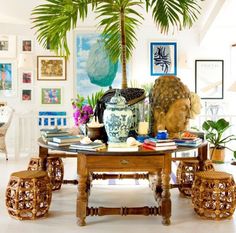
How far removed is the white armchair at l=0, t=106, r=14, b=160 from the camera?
6992mm

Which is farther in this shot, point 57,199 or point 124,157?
point 57,199

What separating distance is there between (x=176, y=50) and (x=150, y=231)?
516 cm

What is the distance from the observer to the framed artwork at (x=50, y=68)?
7.89 metres

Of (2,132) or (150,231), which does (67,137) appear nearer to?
(150,231)

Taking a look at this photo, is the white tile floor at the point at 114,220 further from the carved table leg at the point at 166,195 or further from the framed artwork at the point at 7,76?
the framed artwork at the point at 7,76

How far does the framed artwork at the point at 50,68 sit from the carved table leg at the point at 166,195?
5005 millimetres

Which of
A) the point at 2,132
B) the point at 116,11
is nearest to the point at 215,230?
the point at 116,11

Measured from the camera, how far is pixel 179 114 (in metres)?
3.56

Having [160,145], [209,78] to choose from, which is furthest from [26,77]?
[160,145]

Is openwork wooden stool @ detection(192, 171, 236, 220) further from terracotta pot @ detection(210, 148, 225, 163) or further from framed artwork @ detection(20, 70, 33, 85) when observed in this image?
framed artwork @ detection(20, 70, 33, 85)

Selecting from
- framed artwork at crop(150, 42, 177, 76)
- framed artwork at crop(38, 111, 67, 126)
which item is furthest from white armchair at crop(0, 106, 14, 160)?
framed artwork at crop(150, 42, 177, 76)

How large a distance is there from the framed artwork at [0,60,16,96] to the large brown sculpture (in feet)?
17.5

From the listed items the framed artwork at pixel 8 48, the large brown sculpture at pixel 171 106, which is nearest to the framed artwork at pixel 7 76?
the framed artwork at pixel 8 48

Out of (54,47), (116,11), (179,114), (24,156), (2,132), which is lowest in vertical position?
(24,156)
